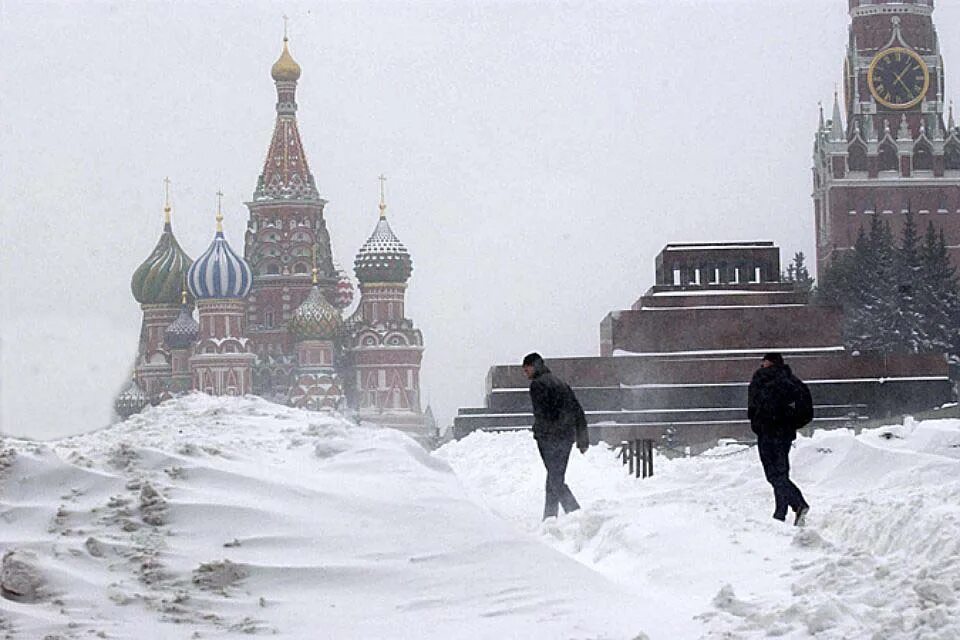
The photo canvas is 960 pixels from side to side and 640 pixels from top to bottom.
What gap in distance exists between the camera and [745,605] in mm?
6246

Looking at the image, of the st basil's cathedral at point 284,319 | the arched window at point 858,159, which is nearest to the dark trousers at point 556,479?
the st basil's cathedral at point 284,319

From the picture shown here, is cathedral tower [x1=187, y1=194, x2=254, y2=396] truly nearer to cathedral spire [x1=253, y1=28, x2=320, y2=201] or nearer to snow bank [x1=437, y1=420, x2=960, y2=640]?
cathedral spire [x1=253, y1=28, x2=320, y2=201]

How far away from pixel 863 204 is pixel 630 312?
168 ft

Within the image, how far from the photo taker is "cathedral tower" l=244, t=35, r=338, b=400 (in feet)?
269

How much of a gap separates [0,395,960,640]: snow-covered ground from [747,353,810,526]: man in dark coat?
10.2 inches

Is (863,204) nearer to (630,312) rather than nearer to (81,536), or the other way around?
(630,312)

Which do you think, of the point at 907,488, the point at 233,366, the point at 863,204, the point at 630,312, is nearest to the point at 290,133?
the point at 233,366

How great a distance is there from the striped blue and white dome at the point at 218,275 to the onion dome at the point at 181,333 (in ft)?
6.08

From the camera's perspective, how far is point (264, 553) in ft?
22.6

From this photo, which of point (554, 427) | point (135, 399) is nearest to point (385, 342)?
point (135, 399)

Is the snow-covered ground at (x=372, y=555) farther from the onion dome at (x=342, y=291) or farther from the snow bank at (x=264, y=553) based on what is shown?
the onion dome at (x=342, y=291)

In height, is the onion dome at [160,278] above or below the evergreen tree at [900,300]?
above

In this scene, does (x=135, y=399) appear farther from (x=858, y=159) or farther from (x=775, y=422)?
(x=775, y=422)

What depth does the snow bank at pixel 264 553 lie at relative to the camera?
A: 6258 millimetres
